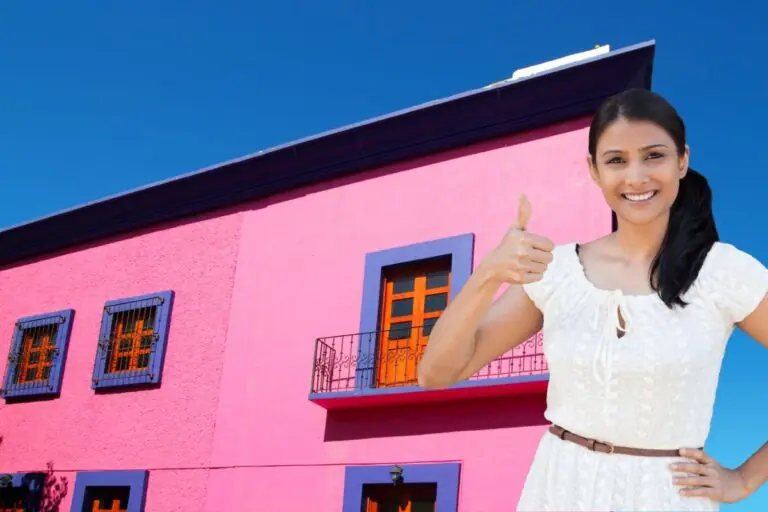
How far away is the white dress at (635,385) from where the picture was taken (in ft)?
4.74

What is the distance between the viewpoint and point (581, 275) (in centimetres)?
164

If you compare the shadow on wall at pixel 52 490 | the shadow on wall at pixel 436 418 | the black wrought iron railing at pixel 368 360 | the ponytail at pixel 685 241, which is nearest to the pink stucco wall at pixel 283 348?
the shadow on wall at pixel 436 418

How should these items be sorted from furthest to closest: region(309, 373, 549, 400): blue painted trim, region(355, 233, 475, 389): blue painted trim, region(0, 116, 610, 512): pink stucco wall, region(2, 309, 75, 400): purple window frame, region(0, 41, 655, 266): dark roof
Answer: region(2, 309, 75, 400): purple window frame
region(355, 233, 475, 389): blue painted trim
region(0, 41, 655, 266): dark roof
region(0, 116, 610, 512): pink stucco wall
region(309, 373, 549, 400): blue painted trim

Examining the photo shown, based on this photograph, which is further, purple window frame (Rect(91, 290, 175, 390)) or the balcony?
purple window frame (Rect(91, 290, 175, 390))

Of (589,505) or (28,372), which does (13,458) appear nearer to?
(28,372)

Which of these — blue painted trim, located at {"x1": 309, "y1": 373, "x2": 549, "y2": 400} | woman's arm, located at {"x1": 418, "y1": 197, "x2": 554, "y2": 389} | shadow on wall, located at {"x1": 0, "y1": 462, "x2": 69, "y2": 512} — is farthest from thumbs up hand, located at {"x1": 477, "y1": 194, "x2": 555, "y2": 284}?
shadow on wall, located at {"x1": 0, "y1": 462, "x2": 69, "y2": 512}

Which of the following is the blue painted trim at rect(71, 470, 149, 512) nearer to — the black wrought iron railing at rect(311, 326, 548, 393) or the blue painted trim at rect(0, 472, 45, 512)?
the blue painted trim at rect(0, 472, 45, 512)

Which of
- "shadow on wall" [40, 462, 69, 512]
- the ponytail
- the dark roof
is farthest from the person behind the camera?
"shadow on wall" [40, 462, 69, 512]

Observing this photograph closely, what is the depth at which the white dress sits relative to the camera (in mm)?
1444

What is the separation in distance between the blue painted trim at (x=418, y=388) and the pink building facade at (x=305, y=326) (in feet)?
0.09

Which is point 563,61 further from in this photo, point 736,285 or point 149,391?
point 736,285

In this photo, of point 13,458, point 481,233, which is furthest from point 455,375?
point 13,458

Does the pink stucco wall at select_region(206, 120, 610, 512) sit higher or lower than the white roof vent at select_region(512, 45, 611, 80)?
lower

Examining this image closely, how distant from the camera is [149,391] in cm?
1188
